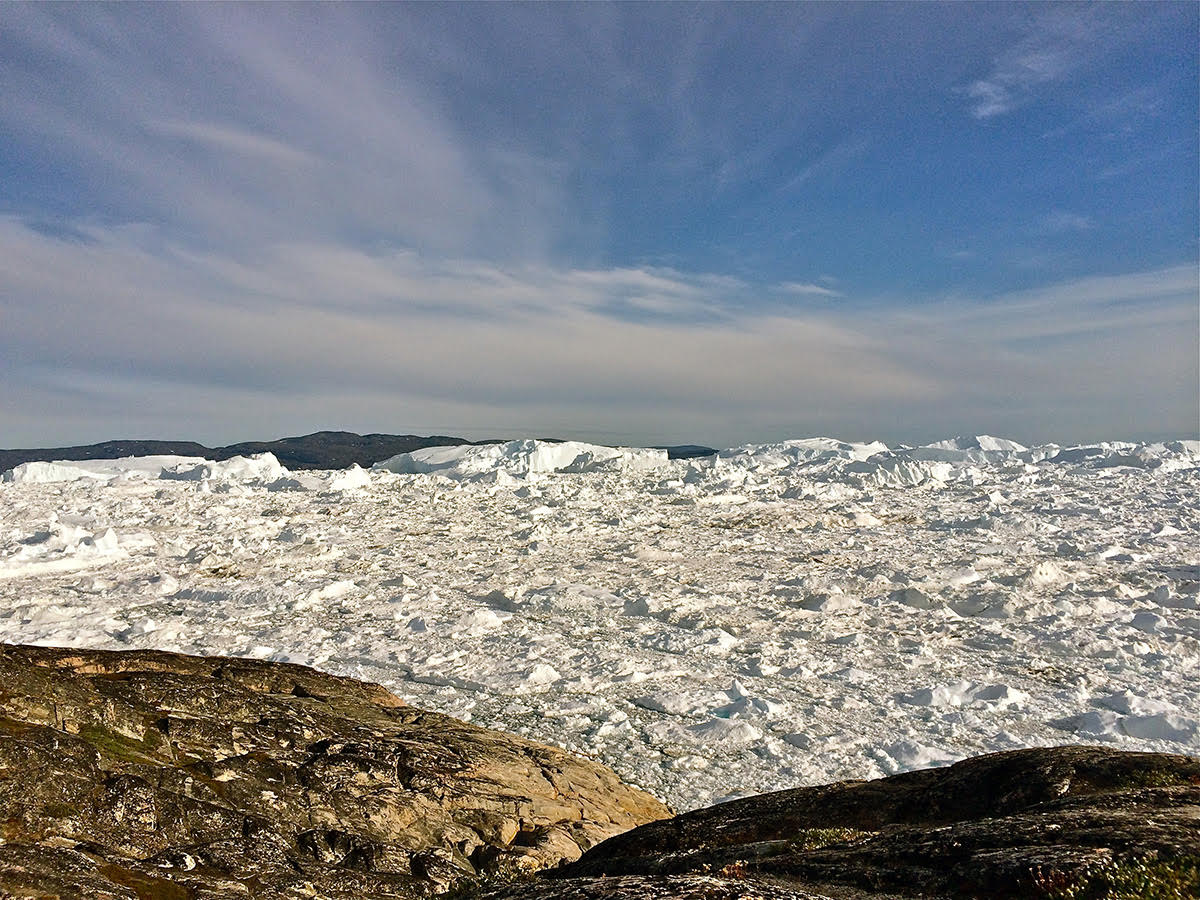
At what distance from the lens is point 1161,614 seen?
62.6ft

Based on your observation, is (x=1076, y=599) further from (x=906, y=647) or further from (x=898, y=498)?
(x=898, y=498)

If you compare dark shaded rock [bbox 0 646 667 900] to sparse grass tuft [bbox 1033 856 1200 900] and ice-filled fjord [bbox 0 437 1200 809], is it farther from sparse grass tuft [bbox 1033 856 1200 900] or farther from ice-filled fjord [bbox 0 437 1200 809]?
sparse grass tuft [bbox 1033 856 1200 900]

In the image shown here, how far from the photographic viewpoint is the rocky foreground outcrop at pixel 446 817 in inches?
179

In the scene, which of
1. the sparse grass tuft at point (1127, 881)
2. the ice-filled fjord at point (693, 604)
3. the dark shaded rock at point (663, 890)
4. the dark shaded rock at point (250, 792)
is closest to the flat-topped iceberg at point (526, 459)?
the ice-filled fjord at point (693, 604)

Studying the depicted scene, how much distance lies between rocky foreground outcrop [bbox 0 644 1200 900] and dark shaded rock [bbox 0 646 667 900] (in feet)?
0.08

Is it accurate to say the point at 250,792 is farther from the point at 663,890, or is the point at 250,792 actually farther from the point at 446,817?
the point at 663,890

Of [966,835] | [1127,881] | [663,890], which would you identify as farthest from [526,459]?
[1127,881]

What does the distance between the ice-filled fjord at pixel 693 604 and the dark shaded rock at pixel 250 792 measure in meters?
2.91

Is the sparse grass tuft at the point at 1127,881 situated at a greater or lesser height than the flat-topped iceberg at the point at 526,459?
lesser

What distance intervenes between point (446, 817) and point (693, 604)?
1319cm

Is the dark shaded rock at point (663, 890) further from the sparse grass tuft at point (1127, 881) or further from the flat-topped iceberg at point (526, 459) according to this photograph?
the flat-topped iceberg at point (526, 459)

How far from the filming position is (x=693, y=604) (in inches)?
830

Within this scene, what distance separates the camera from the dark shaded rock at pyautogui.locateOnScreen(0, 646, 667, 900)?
627 centimetres

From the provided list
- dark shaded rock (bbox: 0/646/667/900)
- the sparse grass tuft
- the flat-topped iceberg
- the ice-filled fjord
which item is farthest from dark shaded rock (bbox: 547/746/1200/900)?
the flat-topped iceberg
